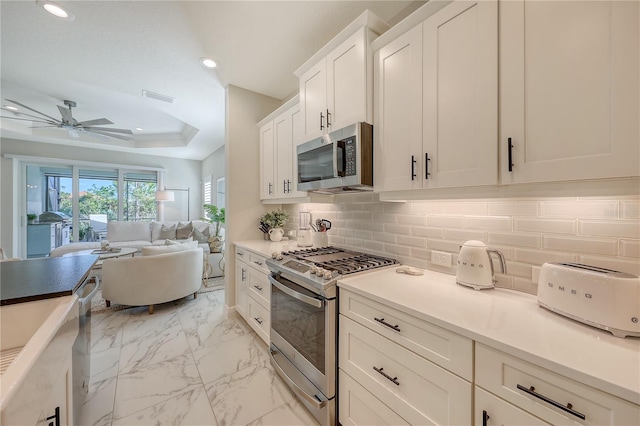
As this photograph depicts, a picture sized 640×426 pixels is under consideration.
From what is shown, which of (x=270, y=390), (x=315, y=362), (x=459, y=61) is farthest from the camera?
(x=270, y=390)

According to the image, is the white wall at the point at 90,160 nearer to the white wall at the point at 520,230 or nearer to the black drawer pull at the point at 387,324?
the white wall at the point at 520,230

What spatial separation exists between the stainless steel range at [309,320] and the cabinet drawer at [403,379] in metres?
0.12

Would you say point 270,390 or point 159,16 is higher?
point 159,16

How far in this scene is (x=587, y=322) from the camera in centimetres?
86

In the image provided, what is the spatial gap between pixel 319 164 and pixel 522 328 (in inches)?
58.6

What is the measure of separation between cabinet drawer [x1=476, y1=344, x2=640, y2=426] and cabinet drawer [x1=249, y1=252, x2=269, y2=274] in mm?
1661

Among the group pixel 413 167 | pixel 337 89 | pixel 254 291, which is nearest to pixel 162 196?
pixel 254 291

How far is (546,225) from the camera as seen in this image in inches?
46.4

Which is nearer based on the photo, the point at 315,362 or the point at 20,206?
the point at 315,362

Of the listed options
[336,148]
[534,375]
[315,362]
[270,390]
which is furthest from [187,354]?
[534,375]

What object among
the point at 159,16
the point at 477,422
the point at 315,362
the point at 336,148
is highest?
the point at 159,16

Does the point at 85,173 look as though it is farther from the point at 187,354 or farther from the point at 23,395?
the point at 23,395

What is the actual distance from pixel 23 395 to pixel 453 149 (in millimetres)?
1664

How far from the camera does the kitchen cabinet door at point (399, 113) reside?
1.35 m
